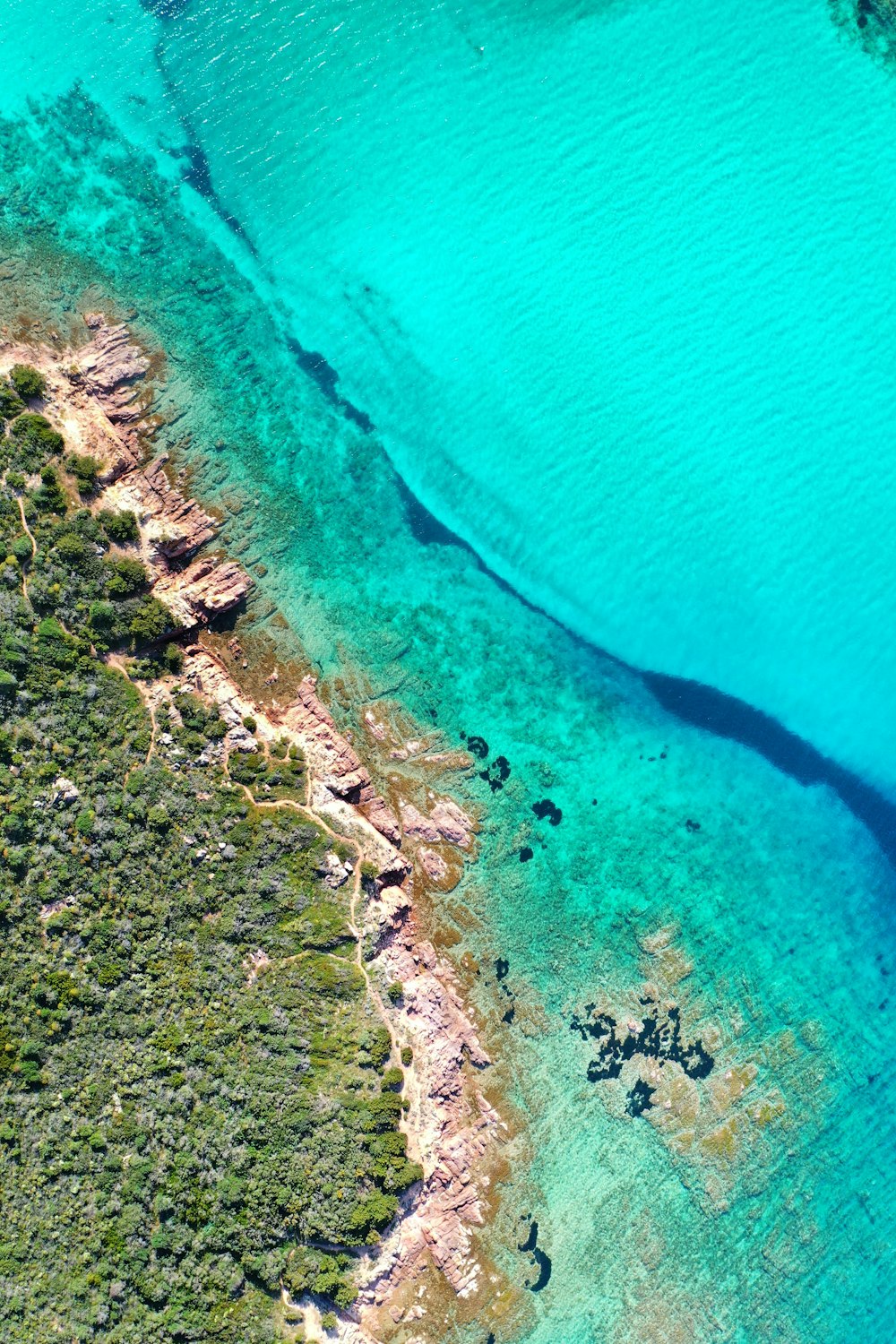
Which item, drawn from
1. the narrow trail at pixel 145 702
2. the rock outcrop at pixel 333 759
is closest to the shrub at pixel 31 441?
the narrow trail at pixel 145 702

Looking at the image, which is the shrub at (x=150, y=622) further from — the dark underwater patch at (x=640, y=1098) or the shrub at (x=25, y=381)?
the dark underwater patch at (x=640, y=1098)

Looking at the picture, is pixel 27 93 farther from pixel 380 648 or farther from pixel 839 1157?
pixel 839 1157

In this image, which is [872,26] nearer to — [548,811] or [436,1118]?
[548,811]

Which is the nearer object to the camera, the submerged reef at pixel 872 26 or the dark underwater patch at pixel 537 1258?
the dark underwater patch at pixel 537 1258

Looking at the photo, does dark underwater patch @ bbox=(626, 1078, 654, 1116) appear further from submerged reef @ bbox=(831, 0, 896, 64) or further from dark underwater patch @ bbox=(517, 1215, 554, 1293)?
submerged reef @ bbox=(831, 0, 896, 64)

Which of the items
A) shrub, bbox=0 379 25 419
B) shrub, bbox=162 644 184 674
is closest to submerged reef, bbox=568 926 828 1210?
shrub, bbox=162 644 184 674

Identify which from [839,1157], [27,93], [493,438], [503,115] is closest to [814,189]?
[503,115]

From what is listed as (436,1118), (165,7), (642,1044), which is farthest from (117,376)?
(642,1044)
